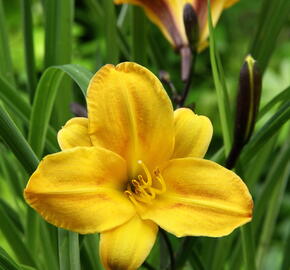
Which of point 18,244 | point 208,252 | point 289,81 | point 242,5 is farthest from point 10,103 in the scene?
point 242,5

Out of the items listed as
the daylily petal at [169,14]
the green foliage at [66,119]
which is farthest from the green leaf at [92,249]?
the daylily petal at [169,14]

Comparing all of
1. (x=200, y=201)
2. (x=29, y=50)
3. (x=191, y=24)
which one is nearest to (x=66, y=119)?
(x=29, y=50)

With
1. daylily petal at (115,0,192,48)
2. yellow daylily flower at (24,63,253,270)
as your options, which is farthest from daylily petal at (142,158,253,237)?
daylily petal at (115,0,192,48)

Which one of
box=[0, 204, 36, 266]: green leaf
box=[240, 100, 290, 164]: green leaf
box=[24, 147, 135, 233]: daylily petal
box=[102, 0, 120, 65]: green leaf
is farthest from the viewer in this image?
box=[102, 0, 120, 65]: green leaf

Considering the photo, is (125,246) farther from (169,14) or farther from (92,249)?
(169,14)

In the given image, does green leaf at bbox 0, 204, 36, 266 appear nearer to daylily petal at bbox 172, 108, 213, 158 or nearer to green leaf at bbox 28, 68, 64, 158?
green leaf at bbox 28, 68, 64, 158

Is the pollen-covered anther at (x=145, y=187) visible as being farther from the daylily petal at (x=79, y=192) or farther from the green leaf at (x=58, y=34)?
the green leaf at (x=58, y=34)
